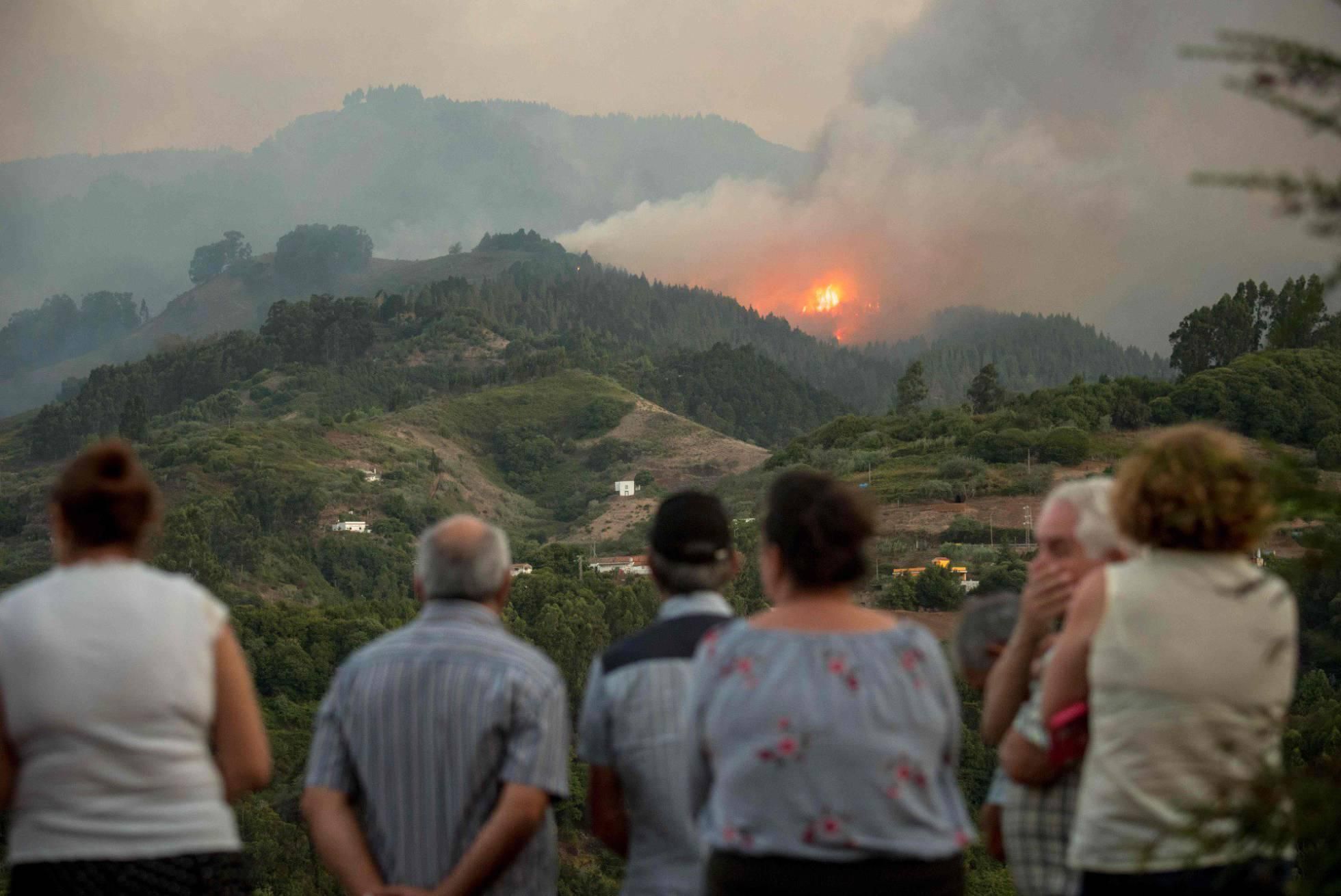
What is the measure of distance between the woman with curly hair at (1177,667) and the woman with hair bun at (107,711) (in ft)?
5.32

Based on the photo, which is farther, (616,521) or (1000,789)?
(616,521)

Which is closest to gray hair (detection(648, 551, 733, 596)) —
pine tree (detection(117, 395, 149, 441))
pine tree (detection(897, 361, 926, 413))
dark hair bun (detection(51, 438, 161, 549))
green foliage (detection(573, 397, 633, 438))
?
dark hair bun (detection(51, 438, 161, 549))

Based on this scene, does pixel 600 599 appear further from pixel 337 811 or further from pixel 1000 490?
pixel 337 811

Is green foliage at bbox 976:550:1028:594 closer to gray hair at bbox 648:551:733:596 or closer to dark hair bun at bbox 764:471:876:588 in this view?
gray hair at bbox 648:551:733:596

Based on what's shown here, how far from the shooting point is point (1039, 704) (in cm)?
293

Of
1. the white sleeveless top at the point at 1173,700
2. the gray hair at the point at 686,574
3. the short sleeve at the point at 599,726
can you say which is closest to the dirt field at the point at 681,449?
the gray hair at the point at 686,574

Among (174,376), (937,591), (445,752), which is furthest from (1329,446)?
(174,376)

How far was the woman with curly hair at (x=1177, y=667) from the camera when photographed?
267cm

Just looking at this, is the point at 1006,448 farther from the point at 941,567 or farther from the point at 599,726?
the point at 599,726

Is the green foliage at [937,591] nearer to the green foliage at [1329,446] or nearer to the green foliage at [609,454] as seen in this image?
the green foliage at [1329,446]

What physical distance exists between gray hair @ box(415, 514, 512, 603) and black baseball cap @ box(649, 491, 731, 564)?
36 centimetres

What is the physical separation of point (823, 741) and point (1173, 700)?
65 centimetres

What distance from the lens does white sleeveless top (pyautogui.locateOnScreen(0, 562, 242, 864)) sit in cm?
273

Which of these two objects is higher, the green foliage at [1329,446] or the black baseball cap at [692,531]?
the green foliage at [1329,446]
